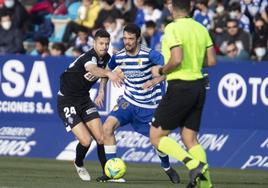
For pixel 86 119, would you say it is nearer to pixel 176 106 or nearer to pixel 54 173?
pixel 54 173

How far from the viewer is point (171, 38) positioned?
40.5 feet

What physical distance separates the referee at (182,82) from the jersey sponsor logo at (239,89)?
6295 millimetres

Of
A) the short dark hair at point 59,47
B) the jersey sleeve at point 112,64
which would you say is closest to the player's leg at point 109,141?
the jersey sleeve at point 112,64

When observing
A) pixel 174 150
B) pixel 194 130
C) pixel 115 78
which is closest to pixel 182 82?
pixel 194 130

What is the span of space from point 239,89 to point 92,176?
4.16 metres

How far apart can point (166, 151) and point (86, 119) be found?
9.32 ft

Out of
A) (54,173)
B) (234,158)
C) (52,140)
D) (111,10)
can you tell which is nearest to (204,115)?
(234,158)

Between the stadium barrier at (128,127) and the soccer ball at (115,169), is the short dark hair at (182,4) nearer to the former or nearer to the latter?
the soccer ball at (115,169)

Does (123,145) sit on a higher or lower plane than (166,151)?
lower

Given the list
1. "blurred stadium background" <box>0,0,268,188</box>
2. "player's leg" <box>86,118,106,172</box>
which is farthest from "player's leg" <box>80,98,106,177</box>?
"blurred stadium background" <box>0,0,268,188</box>

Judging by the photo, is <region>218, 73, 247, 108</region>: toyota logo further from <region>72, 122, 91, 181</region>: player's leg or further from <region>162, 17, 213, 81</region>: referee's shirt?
<region>162, 17, 213, 81</region>: referee's shirt

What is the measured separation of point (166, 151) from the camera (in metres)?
12.6

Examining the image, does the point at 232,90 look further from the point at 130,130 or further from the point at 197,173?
the point at 197,173

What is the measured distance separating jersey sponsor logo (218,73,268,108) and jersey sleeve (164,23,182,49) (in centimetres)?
665
